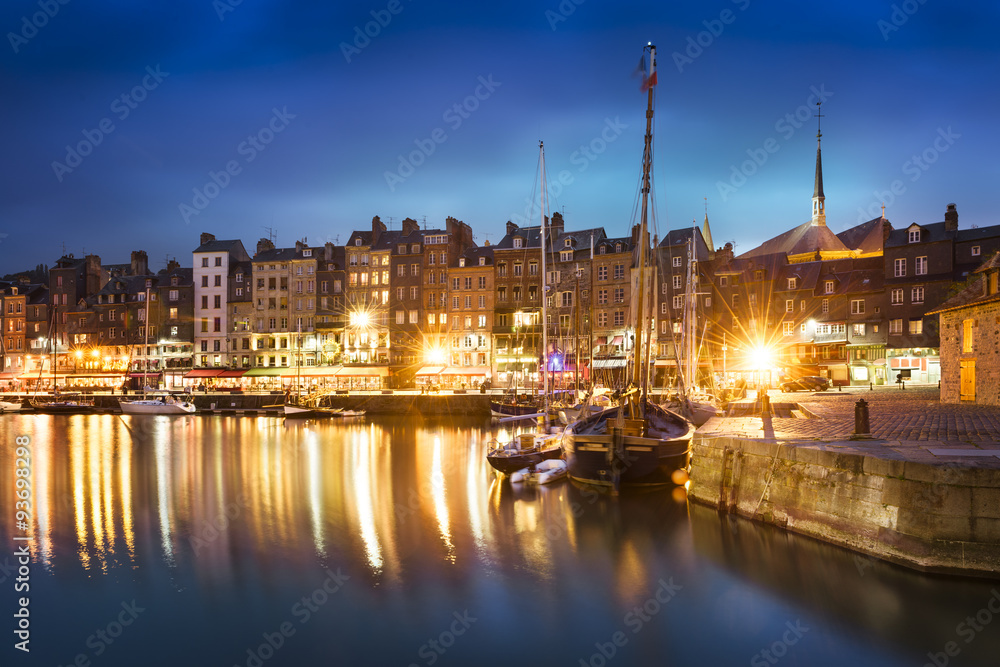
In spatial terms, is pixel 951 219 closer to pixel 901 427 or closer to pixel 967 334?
pixel 967 334

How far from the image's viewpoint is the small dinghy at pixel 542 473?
24297mm

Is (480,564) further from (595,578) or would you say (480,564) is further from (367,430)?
(367,430)

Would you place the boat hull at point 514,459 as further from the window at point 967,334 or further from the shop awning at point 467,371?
the shop awning at point 467,371

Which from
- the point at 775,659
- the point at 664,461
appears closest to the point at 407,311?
the point at 664,461

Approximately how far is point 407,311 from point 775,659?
60825 millimetres

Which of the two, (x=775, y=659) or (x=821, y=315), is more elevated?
(x=821, y=315)

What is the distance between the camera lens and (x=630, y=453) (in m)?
20.8

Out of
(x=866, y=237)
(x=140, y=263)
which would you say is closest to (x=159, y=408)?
(x=140, y=263)

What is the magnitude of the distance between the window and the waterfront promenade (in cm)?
743

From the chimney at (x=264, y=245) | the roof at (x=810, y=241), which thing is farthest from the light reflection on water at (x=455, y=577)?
the roof at (x=810, y=241)

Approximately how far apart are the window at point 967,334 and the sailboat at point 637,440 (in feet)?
44.3

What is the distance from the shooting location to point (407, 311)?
6975 cm

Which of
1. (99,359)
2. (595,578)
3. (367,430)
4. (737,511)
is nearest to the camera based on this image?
(595,578)

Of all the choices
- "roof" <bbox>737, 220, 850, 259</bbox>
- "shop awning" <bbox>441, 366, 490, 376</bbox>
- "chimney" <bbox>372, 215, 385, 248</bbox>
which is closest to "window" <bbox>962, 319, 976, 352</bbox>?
"shop awning" <bbox>441, 366, 490, 376</bbox>
